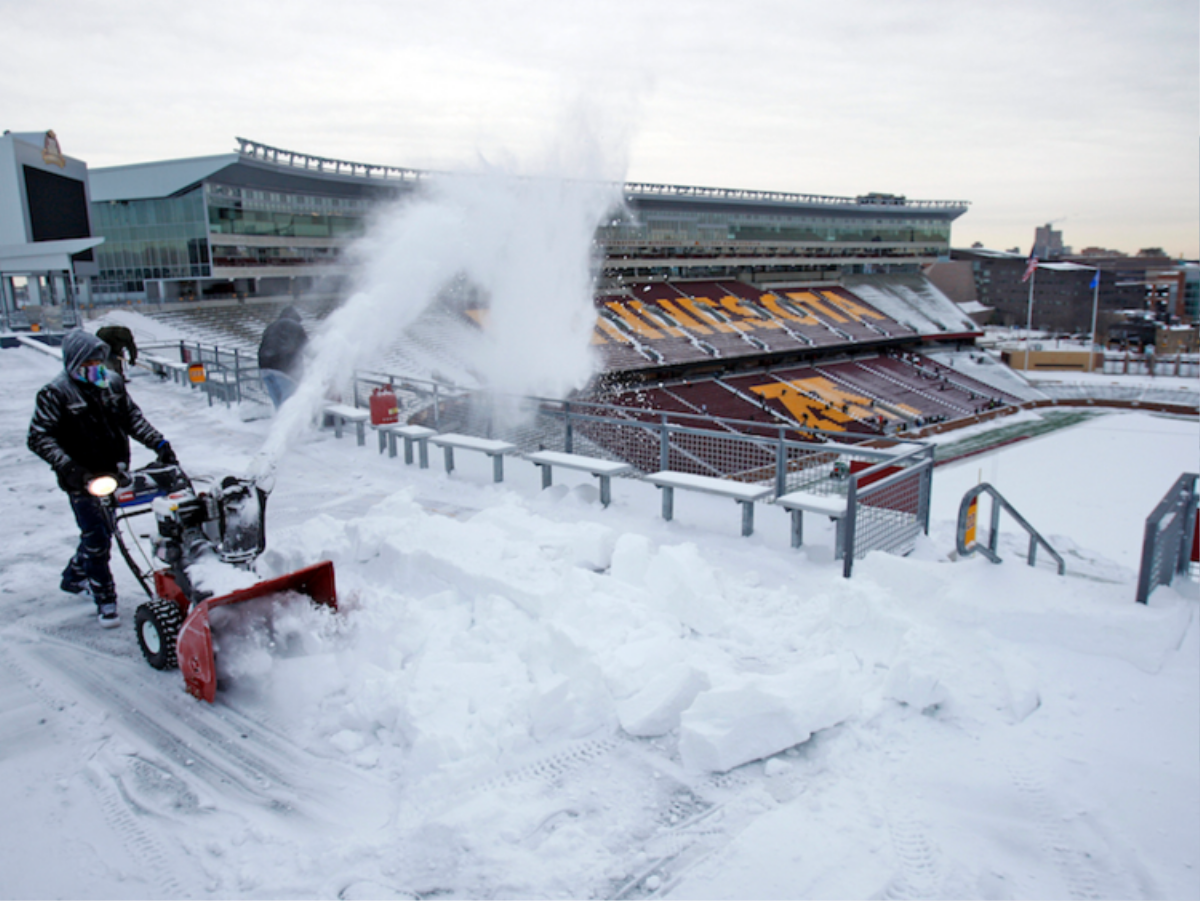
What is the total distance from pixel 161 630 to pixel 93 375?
5.76 feet

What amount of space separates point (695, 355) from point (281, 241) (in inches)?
695

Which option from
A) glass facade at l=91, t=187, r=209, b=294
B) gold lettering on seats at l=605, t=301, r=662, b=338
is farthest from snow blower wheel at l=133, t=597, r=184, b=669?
gold lettering on seats at l=605, t=301, r=662, b=338

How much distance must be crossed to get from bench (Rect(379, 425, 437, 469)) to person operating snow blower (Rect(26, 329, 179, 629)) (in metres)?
4.30

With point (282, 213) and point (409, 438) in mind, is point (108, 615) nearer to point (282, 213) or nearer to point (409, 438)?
point (409, 438)

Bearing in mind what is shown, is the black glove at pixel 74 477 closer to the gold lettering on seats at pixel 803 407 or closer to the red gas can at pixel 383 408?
the red gas can at pixel 383 408

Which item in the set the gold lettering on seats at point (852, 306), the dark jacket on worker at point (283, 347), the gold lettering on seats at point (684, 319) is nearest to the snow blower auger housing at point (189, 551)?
the dark jacket on worker at point (283, 347)

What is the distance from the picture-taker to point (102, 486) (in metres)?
4.83

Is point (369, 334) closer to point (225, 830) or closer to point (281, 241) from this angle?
point (225, 830)

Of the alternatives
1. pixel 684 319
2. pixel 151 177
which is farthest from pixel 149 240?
pixel 684 319

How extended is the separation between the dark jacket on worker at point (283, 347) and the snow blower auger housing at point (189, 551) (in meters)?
6.24

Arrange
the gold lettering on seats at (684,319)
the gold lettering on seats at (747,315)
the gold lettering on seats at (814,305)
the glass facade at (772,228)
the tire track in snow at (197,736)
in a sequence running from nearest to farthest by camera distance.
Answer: the tire track in snow at (197,736) → the gold lettering on seats at (684,319) → the gold lettering on seats at (747,315) → the glass facade at (772,228) → the gold lettering on seats at (814,305)

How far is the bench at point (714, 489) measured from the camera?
7.00 metres

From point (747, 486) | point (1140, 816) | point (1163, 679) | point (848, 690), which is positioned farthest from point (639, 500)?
point (1140, 816)

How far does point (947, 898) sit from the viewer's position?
118 inches
